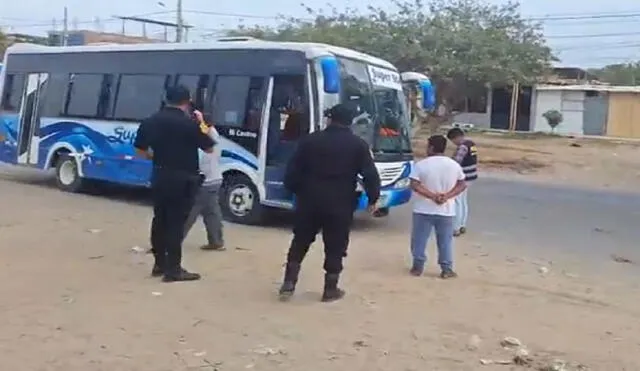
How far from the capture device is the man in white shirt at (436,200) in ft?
30.6

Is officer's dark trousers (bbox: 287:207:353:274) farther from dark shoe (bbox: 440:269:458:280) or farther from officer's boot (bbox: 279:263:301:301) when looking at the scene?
dark shoe (bbox: 440:269:458:280)

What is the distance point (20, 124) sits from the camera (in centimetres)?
1711

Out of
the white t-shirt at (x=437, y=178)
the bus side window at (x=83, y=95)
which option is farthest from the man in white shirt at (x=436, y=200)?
the bus side window at (x=83, y=95)

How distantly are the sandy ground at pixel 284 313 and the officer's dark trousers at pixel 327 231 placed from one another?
1.22ft

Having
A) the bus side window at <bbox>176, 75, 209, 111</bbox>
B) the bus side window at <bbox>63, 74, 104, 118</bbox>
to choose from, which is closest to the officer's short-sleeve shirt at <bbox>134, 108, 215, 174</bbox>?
the bus side window at <bbox>176, 75, 209, 111</bbox>

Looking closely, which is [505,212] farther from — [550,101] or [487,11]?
[550,101]

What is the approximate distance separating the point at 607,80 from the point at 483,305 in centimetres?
6093

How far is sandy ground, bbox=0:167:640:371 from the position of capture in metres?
6.22

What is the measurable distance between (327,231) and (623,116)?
43045 mm

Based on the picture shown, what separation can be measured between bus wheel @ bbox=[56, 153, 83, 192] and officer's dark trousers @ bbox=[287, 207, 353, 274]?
30.1 ft

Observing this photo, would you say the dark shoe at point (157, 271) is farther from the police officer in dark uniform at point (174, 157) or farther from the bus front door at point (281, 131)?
the bus front door at point (281, 131)

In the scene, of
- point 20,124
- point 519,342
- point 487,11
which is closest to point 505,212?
point 20,124

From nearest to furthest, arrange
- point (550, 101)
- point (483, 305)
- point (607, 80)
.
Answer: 1. point (483, 305)
2. point (550, 101)
3. point (607, 80)

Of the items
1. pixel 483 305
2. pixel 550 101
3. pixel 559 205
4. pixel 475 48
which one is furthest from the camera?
pixel 550 101
